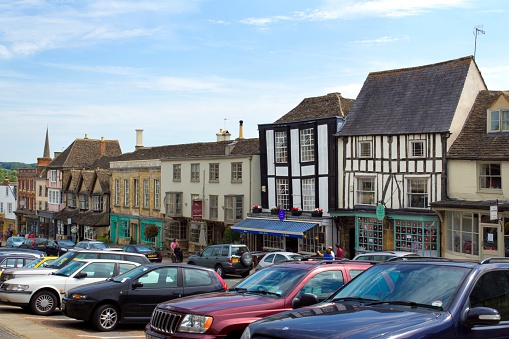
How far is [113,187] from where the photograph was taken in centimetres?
5988

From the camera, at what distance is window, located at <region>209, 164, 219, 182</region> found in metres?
45.9

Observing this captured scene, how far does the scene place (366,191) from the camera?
118 feet

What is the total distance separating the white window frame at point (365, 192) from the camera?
3566cm

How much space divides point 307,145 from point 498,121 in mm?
11309

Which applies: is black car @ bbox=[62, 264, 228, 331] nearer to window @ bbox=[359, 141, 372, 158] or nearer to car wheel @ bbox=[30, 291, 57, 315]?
car wheel @ bbox=[30, 291, 57, 315]

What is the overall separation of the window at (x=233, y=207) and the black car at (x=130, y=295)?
28.7 meters

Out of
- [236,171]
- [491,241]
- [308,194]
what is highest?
[236,171]

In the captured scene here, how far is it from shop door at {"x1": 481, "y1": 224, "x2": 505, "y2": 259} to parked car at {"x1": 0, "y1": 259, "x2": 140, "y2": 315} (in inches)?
709

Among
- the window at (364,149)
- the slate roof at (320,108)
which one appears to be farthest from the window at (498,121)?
the slate roof at (320,108)

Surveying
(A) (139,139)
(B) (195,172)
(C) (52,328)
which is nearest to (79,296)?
(C) (52,328)

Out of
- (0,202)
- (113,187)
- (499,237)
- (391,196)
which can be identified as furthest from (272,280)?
(0,202)


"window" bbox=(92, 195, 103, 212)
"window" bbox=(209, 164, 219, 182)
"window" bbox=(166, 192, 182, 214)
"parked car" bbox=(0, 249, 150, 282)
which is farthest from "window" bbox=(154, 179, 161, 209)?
"parked car" bbox=(0, 249, 150, 282)

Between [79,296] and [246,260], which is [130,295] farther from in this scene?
[246,260]

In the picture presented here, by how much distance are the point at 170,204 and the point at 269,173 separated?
1094cm
